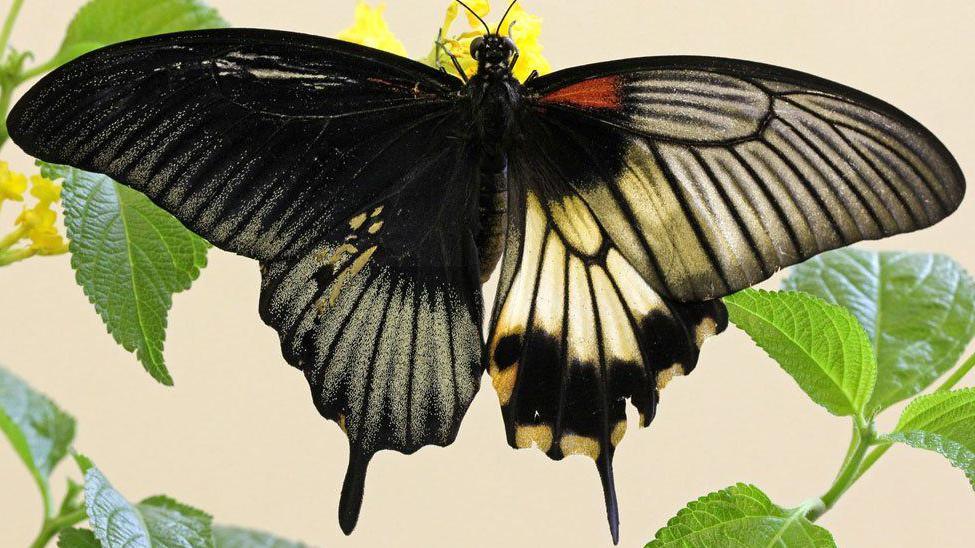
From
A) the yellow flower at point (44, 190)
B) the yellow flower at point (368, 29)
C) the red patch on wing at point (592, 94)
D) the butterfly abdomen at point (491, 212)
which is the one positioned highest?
the yellow flower at point (368, 29)

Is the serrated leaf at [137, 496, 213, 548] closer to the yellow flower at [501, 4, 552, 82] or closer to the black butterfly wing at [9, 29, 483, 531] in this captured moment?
the black butterfly wing at [9, 29, 483, 531]

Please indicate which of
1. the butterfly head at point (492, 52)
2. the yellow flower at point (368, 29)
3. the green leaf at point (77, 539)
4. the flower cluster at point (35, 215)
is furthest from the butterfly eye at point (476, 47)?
the green leaf at point (77, 539)

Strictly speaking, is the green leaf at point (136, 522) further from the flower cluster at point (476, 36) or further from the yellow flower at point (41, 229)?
the flower cluster at point (476, 36)

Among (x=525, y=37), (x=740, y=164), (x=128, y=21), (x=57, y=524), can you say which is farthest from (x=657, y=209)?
(x=57, y=524)

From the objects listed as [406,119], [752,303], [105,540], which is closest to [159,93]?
[406,119]

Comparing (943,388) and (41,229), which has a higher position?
(41,229)

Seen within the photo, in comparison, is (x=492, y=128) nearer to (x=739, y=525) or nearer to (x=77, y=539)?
(x=739, y=525)
